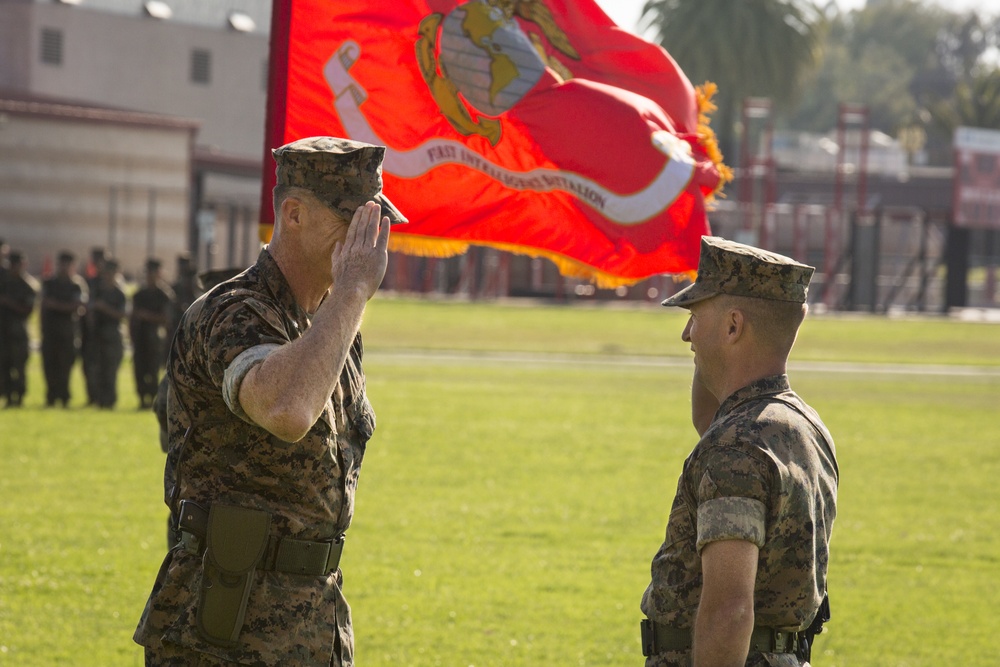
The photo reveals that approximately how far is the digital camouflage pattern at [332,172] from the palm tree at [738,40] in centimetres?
6903

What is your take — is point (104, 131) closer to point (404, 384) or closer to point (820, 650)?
point (404, 384)

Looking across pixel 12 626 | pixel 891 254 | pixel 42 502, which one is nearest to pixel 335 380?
pixel 12 626

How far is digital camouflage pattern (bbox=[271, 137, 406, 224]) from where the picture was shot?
12.6ft

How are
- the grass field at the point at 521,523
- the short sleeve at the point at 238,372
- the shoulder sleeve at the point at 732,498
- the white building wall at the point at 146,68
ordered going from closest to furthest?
the shoulder sleeve at the point at 732,498, the short sleeve at the point at 238,372, the grass field at the point at 521,523, the white building wall at the point at 146,68

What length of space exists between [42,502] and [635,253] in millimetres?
8076

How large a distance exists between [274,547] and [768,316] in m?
1.47

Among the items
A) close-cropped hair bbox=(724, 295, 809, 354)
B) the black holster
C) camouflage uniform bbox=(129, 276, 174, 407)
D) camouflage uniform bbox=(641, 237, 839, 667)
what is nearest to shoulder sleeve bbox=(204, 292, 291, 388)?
camouflage uniform bbox=(641, 237, 839, 667)

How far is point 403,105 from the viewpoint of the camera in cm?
625

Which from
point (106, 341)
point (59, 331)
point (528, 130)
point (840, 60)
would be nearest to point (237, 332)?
point (528, 130)

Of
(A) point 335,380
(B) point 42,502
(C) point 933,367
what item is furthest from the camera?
(C) point 933,367

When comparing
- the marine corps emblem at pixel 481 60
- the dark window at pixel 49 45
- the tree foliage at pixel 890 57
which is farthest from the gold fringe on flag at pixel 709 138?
the tree foliage at pixel 890 57

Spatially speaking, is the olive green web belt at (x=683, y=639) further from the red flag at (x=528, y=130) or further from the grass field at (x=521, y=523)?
the grass field at (x=521, y=523)

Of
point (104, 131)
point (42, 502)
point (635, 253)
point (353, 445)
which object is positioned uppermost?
point (104, 131)

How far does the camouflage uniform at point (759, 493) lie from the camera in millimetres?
3443
